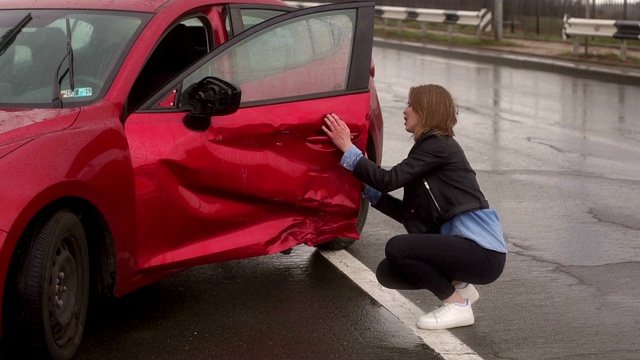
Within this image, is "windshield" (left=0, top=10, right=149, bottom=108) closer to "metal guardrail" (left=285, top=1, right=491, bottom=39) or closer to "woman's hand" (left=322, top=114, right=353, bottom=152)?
"woman's hand" (left=322, top=114, right=353, bottom=152)

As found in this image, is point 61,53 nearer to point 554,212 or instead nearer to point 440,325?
point 440,325

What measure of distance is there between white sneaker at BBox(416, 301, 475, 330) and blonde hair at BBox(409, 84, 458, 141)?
82 cm

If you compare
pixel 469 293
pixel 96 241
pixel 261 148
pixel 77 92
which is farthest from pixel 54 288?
pixel 469 293

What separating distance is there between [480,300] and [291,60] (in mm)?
1554

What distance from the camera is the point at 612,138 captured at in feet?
A: 44.1

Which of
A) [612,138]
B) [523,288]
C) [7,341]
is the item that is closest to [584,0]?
[612,138]

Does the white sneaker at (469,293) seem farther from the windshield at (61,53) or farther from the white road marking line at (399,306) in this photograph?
the windshield at (61,53)

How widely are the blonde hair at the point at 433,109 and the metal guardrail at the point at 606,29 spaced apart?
15.7 m

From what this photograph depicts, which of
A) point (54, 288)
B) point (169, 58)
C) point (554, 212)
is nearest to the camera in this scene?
point (54, 288)

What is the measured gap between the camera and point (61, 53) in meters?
6.32

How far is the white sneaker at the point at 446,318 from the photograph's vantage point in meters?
6.00

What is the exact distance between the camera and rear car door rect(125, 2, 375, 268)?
5848 mm

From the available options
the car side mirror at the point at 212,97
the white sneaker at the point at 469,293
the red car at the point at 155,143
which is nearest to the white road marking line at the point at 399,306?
the white sneaker at the point at 469,293

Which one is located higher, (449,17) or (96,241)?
(96,241)
